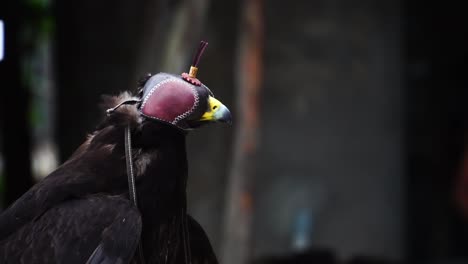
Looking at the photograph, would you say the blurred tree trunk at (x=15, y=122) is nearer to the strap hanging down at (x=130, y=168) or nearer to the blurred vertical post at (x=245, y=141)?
the blurred vertical post at (x=245, y=141)

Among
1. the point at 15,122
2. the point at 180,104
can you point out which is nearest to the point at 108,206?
the point at 180,104

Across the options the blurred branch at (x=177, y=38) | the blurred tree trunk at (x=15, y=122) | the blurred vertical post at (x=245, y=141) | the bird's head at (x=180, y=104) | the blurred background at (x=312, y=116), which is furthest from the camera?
the blurred tree trunk at (x=15, y=122)

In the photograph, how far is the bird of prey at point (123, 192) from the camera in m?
2.88

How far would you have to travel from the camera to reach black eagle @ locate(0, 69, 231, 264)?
2.87 metres

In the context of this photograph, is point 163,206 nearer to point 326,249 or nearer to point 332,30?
point 326,249

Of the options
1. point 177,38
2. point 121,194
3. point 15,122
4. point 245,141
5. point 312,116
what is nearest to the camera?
point 121,194

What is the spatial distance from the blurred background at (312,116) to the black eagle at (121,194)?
7.75 feet

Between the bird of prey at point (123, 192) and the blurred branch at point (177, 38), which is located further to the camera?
the blurred branch at point (177, 38)

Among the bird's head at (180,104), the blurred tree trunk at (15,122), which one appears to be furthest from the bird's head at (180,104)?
the blurred tree trunk at (15,122)

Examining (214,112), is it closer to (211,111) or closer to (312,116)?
(211,111)

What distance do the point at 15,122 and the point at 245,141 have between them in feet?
8.02

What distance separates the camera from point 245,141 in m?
5.42

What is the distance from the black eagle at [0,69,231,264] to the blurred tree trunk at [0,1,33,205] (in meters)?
4.09

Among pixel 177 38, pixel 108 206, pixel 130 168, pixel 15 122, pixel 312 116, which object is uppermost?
pixel 177 38
